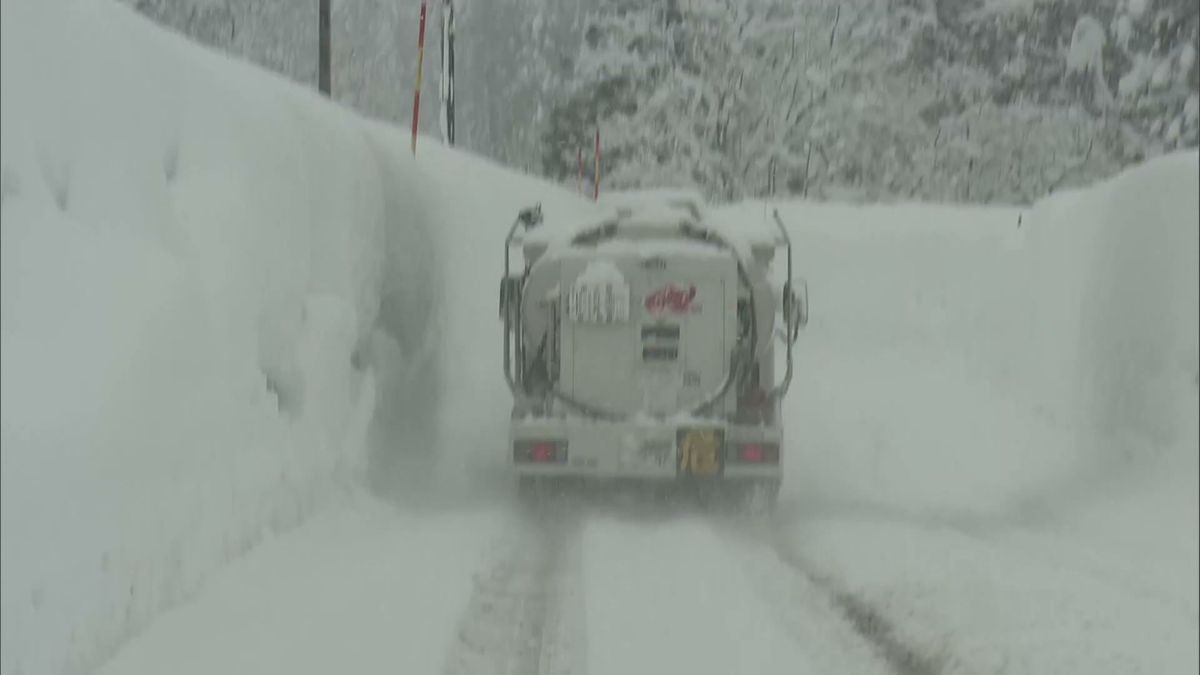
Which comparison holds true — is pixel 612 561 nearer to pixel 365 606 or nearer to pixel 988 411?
pixel 365 606

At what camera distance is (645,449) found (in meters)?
9.81

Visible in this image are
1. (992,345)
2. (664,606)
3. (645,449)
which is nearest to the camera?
(664,606)

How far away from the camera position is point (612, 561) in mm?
7785

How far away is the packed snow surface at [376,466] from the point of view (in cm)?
509

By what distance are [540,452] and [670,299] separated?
1575 mm

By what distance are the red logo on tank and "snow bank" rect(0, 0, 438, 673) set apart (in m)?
2.44

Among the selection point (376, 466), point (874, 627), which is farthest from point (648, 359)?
point (874, 627)

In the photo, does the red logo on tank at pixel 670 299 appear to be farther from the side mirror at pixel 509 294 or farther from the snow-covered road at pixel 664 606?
the snow-covered road at pixel 664 606

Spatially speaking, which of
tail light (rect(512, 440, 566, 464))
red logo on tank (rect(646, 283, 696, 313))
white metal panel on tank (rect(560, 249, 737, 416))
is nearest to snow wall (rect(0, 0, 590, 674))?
tail light (rect(512, 440, 566, 464))

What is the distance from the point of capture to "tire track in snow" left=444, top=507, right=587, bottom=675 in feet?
17.9

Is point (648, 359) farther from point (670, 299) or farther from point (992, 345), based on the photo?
point (992, 345)

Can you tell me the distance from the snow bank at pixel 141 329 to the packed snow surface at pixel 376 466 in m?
0.02

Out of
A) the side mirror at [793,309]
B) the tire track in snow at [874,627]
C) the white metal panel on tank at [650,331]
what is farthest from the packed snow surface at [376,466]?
the side mirror at [793,309]

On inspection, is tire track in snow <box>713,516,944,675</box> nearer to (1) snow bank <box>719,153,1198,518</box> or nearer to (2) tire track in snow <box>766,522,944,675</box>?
(2) tire track in snow <box>766,522,944,675</box>
